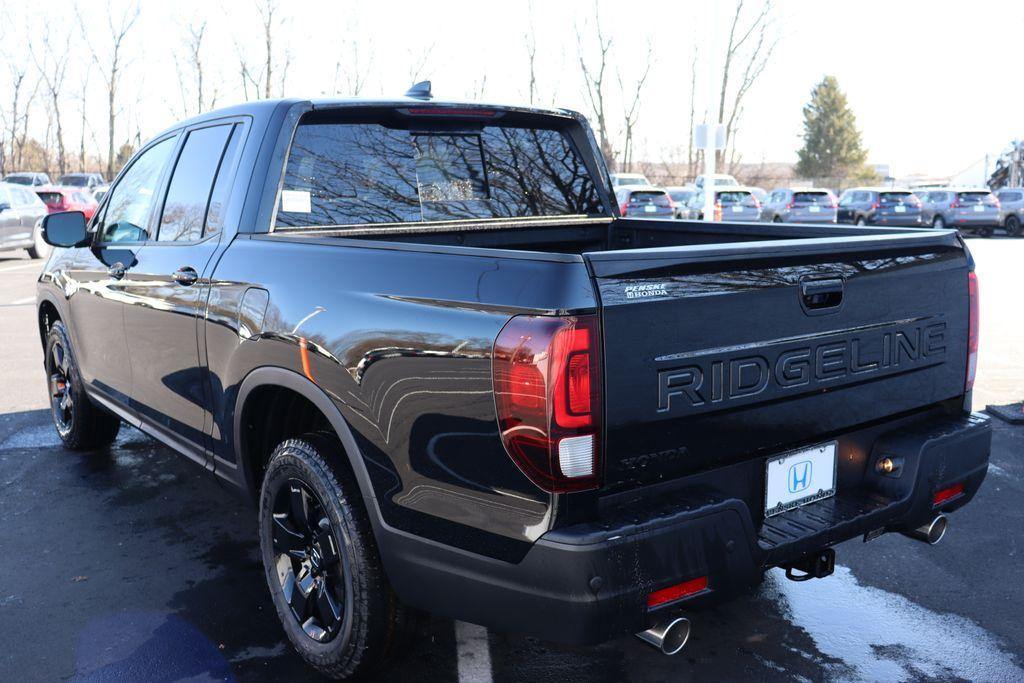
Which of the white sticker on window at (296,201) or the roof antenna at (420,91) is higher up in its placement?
the roof antenna at (420,91)

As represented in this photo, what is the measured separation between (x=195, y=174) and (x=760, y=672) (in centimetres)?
302

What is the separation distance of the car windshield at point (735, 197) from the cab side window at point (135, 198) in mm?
28356

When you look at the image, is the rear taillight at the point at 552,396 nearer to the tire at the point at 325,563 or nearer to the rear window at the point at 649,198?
the tire at the point at 325,563

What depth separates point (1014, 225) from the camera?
1185 inches

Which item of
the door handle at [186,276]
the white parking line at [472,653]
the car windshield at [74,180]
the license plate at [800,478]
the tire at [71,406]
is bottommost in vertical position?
the white parking line at [472,653]

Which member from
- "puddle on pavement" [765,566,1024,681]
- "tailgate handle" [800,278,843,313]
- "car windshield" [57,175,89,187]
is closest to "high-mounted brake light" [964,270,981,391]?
"tailgate handle" [800,278,843,313]

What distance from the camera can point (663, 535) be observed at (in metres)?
2.36

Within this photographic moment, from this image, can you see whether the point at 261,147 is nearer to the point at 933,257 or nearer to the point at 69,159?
A: the point at 933,257

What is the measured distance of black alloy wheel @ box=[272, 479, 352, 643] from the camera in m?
3.05

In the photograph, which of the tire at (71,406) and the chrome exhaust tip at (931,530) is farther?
the tire at (71,406)

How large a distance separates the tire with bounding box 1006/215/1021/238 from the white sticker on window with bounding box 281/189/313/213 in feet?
103

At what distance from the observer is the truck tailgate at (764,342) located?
237 centimetres

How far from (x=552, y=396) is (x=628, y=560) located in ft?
1.47

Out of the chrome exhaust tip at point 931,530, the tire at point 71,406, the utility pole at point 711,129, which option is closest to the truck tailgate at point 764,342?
the chrome exhaust tip at point 931,530
